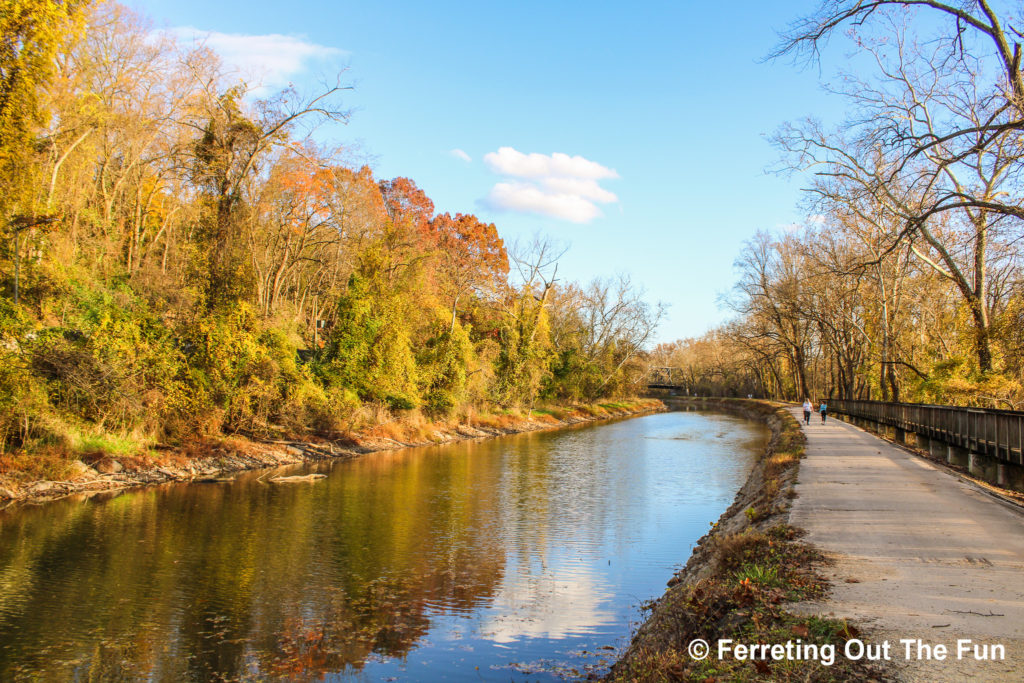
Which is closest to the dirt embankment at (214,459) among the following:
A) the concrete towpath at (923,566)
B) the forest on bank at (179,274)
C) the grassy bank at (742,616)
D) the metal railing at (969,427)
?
the forest on bank at (179,274)

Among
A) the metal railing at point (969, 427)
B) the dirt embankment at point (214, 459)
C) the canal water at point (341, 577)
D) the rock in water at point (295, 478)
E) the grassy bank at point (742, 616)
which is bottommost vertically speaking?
the canal water at point (341, 577)

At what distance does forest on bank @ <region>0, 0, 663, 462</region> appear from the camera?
56.5 ft

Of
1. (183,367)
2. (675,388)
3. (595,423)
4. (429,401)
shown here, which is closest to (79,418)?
(183,367)

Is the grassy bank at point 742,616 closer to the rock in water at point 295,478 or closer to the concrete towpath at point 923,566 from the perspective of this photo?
the concrete towpath at point 923,566

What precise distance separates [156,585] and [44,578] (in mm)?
1799

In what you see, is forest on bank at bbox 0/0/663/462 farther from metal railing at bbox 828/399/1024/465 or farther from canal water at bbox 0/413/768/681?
metal railing at bbox 828/399/1024/465

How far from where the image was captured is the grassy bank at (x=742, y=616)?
533cm

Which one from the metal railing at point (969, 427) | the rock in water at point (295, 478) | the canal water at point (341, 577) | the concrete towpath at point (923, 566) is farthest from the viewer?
the rock in water at point (295, 478)

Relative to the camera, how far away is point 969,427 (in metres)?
18.2

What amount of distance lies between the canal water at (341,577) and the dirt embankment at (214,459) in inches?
36.2

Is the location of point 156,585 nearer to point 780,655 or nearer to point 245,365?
point 780,655

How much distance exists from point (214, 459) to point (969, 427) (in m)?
22.0

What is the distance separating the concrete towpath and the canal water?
109 inches

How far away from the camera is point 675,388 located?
10869cm
